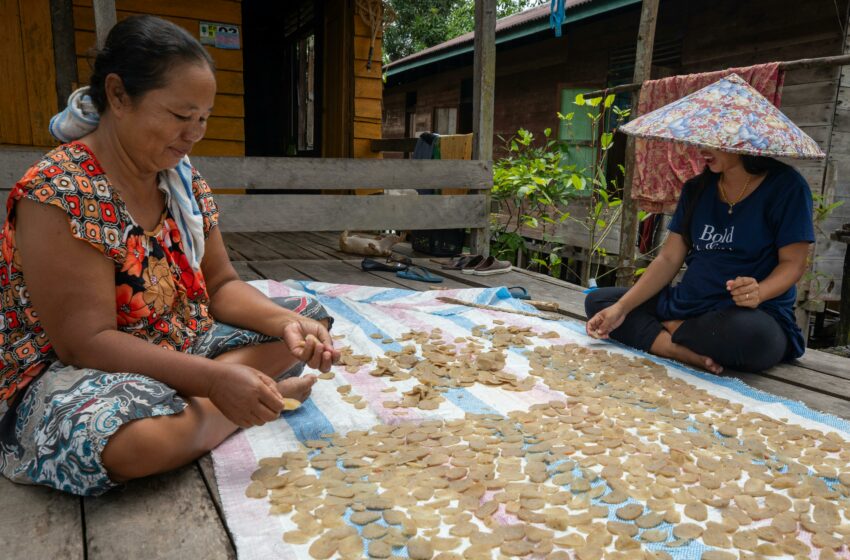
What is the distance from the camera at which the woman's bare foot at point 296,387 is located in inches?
71.3

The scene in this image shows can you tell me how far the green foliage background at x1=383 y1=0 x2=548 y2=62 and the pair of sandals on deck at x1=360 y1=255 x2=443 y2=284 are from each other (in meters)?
15.1

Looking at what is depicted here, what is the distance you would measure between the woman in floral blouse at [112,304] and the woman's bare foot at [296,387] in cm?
24

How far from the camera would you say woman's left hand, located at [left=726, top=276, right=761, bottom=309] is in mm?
2215

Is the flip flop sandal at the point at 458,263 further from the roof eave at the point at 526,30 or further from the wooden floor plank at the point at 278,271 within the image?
the roof eave at the point at 526,30

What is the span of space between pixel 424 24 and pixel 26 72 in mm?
14268

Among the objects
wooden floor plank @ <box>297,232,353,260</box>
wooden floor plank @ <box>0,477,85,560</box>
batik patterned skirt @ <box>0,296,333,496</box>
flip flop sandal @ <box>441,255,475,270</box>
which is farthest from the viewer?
wooden floor plank @ <box>297,232,353,260</box>

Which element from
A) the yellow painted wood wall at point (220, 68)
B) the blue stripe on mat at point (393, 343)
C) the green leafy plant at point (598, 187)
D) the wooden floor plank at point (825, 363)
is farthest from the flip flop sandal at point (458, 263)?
the yellow painted wood wall at point (220, 68)

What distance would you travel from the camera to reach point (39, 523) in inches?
49.7

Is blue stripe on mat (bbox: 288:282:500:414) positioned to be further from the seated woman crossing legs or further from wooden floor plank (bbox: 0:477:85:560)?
wooden floor plank (bbox: 0:477:85:560)

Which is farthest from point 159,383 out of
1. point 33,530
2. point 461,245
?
point 461,245

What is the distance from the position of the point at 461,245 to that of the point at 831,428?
3.53 m

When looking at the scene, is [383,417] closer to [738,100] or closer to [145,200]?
[145,200]

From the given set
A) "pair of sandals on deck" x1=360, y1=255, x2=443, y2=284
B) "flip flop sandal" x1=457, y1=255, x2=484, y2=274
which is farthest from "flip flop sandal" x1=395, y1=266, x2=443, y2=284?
"flip flop sandal" x1=457, y1=255, x2=484, y2=274

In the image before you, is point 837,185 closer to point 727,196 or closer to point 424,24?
point 727,196
